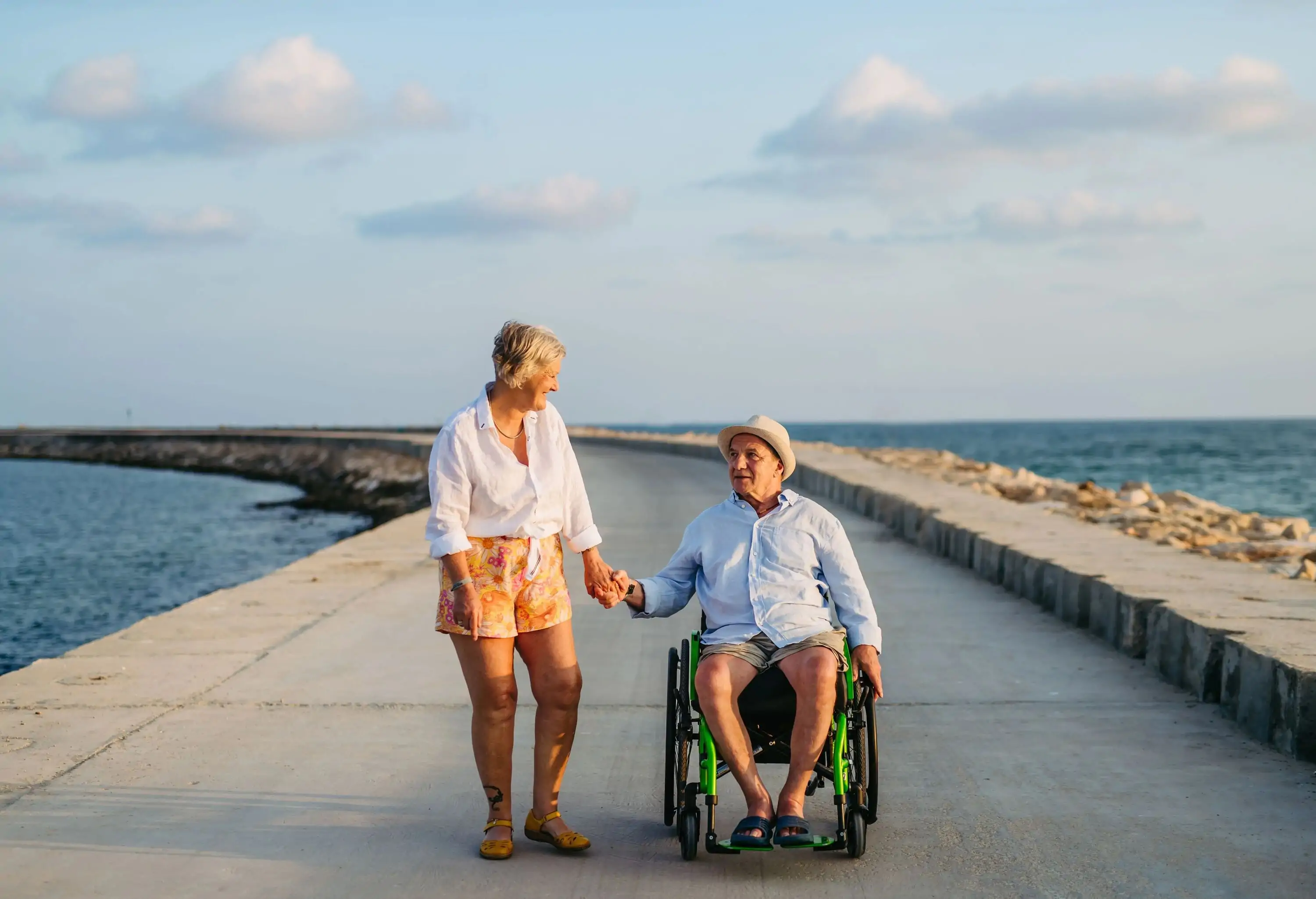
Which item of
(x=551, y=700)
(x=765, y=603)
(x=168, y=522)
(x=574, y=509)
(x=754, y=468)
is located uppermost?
(x=754, y=468)

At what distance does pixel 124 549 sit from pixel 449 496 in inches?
969

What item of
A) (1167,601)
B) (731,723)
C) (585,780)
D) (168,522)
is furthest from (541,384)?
(168,522)

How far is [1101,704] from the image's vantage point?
660cm

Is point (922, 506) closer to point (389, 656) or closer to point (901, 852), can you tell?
point (389, 656)


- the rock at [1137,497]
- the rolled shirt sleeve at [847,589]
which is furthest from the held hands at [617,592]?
the rock at [1137,497]

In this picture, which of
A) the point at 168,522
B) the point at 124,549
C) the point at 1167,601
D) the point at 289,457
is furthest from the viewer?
the point at 289,457

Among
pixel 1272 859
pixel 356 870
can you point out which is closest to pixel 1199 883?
pixel 1272 859

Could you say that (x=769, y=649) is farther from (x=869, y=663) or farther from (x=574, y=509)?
(x=574, y=509)

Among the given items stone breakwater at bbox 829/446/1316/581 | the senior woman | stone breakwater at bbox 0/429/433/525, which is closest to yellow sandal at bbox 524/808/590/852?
the senior woman

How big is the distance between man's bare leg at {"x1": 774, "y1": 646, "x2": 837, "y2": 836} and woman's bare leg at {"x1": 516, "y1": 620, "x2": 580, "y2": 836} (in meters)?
0.51

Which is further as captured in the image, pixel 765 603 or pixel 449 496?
pixel 765 603

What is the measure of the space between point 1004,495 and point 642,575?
13.6m

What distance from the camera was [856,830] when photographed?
4.39m

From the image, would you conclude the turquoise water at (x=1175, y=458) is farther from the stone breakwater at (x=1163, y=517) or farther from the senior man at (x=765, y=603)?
the senior man at (x=765, y=603)
